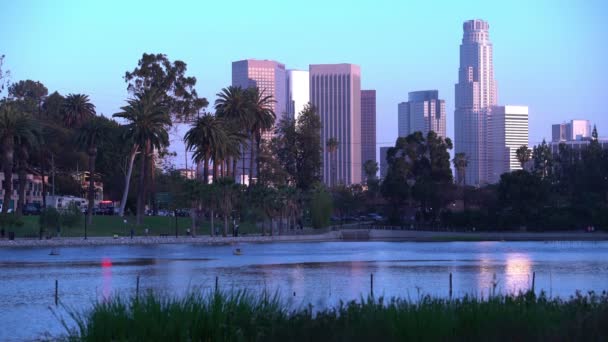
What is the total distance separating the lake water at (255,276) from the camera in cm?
3588

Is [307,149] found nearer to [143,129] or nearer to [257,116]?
[257,116]

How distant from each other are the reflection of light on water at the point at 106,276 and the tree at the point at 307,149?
302ft

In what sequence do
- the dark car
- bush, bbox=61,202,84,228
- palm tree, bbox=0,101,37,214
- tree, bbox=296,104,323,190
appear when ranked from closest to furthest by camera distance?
1. bush, bbox=61,202,84,228
2. palm tree, bbox=0,101,37,214
3. the dark car
4. tree, bbox=296,104,323,190

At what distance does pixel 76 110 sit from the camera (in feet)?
445

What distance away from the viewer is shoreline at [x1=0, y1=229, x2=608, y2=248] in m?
93.0

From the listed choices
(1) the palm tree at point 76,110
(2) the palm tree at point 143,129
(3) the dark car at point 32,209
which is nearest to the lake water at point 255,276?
(2) the palm tree at point 143,129

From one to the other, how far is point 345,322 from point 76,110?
122m

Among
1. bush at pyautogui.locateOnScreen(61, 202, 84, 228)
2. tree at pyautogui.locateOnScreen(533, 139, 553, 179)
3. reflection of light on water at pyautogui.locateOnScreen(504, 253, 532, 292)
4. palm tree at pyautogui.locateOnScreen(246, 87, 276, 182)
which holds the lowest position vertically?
reflection of light on water at pyautogui.locateOnScreen(504, 253, 532, 292)

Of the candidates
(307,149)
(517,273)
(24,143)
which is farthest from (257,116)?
(517,273)

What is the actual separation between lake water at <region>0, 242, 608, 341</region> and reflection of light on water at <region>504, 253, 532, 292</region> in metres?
0.06

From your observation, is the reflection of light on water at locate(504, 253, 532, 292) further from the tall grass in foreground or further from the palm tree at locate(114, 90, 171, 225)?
the palm tree at locate(114, 90, 171, 225)

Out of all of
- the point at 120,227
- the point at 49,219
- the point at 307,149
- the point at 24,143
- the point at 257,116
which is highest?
the point at 257,116

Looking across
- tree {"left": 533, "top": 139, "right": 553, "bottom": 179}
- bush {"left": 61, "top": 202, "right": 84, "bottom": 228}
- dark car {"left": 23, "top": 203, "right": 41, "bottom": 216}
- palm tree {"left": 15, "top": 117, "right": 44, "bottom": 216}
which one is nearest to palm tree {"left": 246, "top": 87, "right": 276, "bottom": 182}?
dark car {"left": 23, "top": 203, "right": 41, "bottom": 216}

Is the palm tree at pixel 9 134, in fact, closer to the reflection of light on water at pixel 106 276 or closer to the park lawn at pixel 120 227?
the park lawn at pixel 120 227
